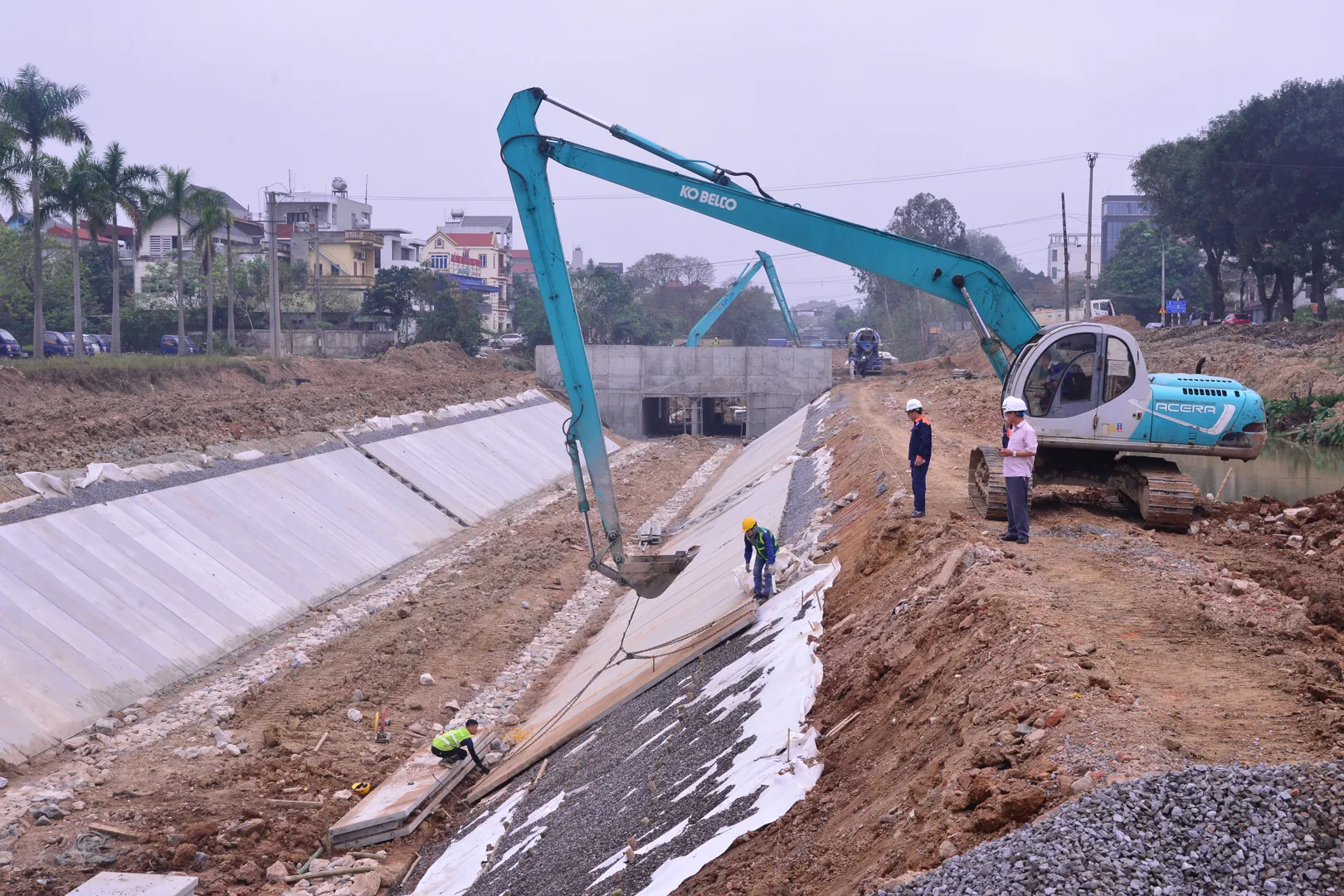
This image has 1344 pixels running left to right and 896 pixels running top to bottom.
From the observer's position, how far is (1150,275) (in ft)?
294

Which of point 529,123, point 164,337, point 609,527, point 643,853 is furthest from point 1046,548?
point 164,337

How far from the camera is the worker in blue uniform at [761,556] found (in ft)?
49.4

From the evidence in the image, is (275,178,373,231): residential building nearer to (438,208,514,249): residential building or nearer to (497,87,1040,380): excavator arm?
(438,208,514,249): residential building

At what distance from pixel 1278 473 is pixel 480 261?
96.7 m

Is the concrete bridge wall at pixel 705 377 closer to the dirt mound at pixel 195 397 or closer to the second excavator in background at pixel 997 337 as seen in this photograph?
the dirt mound at pixel 195 397

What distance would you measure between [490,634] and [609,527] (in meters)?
7.44

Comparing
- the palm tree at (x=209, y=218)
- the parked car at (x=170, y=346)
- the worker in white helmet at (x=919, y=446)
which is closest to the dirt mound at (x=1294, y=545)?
the worker in white helmet at (x=919, y=446)

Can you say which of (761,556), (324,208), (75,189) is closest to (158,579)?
(761,556)

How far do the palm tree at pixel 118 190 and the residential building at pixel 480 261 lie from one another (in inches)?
2112

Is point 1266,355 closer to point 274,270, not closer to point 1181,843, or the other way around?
point 274,270

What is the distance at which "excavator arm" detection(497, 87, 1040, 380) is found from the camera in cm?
1498

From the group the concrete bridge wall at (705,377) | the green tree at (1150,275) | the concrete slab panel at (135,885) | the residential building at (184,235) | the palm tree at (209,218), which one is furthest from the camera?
the green tree at (1150,275)

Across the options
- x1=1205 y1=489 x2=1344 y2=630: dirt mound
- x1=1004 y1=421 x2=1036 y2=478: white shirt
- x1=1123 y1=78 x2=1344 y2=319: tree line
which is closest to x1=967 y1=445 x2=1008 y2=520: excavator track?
x1=1004 y1=421 x2=1036 y2=478: white shirt

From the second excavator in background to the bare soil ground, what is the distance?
515 centimetres
